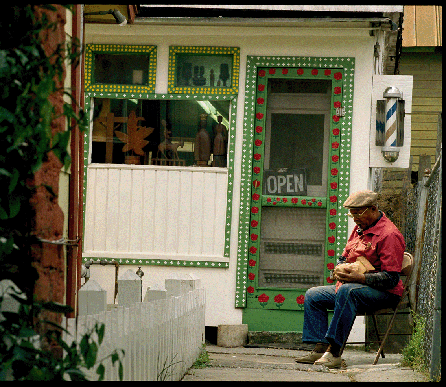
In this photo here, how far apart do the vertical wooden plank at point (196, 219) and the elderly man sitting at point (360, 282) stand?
6.44 ft

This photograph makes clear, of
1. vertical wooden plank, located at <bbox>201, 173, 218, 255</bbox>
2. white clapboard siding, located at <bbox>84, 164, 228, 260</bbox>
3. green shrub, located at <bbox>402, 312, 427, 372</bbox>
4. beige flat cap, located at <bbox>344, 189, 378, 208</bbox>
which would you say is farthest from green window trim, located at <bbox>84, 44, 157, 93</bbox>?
green shrub, located at <bbox>402, 312, 427, 372</bbox>

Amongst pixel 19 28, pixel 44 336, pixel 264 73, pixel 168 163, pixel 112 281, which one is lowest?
pixel 112 281

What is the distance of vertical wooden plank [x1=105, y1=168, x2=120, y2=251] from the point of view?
8070 millimetres

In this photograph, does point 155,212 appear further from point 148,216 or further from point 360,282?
point 360,282

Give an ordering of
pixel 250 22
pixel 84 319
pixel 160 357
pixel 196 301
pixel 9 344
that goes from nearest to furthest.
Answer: pixel 9 344 → pixel 84 319 → pixel 160 357 → pixel 196 301 → pixel 250 22

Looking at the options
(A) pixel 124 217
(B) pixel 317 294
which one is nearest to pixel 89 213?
(A) pixel 124 217

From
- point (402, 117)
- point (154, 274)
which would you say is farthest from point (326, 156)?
point (154, 274)

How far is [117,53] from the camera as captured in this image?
8188 mm

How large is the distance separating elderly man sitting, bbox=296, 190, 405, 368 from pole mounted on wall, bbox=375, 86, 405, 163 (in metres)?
1.74

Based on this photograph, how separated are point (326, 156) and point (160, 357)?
3945mm

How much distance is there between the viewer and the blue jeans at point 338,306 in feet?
19.5

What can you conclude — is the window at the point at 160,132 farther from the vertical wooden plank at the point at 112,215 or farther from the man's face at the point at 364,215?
the man's face at the point at 364,215

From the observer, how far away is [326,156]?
8039 mm

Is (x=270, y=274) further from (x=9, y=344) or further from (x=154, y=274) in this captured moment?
(x=9, y=344)
